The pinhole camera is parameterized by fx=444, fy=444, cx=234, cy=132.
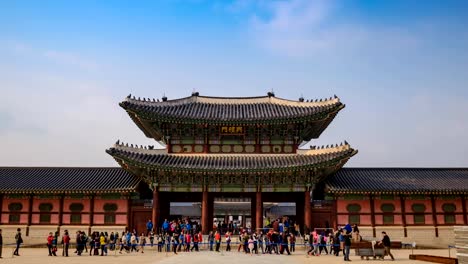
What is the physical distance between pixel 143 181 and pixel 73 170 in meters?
8.00

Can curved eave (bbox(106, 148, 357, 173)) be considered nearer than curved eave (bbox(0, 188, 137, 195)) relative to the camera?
Yes

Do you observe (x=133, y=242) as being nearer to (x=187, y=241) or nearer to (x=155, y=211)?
(x=187, y=241)

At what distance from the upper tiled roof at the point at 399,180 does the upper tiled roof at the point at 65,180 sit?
1724 cm

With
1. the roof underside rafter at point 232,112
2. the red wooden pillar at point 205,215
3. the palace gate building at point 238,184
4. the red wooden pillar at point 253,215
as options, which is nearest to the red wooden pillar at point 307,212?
the palace gate building at point 238,184

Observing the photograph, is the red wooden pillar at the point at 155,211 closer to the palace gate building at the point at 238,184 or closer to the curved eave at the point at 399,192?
the palace gate building at the point at 238,184

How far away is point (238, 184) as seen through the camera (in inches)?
→ 1399

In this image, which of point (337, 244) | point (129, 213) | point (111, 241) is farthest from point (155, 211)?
point (337, 244)

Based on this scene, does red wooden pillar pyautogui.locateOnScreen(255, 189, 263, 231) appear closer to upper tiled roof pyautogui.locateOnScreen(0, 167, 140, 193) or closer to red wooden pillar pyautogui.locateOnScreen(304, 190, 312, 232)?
red wooden pillar pyautogui.locateOnScreen(304, 190, 312, 232)

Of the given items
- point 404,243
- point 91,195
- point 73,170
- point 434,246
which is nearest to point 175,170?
point 91,195

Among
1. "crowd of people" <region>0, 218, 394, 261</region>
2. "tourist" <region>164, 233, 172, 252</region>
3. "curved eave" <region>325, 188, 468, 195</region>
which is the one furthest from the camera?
"curved eave" <region>325, 188, 468, 195</region>

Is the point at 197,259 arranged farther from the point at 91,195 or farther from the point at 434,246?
the point at 434,246

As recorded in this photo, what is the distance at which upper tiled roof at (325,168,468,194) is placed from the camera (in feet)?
116

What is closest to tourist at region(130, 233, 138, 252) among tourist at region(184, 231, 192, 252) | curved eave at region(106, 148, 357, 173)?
tourist at region(184, 231, 192, 252)

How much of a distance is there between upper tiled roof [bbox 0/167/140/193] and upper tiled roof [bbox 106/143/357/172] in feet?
9.38
